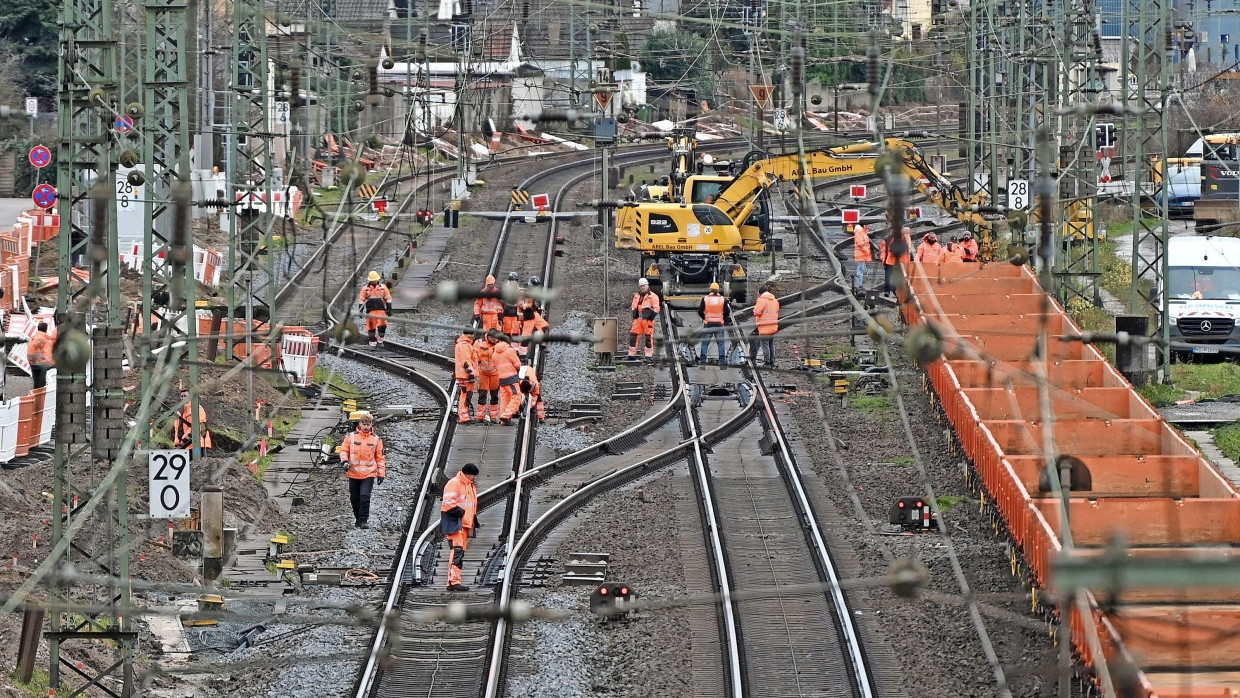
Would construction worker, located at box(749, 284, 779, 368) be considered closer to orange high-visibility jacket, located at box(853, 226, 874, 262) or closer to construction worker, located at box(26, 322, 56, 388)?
orange high-visibility jacket, located at box(853, 226, 874, 262)

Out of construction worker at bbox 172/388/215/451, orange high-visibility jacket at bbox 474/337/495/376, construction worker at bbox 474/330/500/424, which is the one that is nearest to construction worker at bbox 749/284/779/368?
construction worker at bbox 474/330/500/424

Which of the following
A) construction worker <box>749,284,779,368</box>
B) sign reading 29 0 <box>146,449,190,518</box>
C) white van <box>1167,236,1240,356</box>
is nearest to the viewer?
sign reading 29 0 <box>146,449,190,518</box>

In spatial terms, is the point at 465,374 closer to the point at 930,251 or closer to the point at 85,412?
the point at 85,412

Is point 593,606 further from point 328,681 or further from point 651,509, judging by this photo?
point 651,509

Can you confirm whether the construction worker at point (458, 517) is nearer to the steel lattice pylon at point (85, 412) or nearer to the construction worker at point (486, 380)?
the steel lattice pylon at point (85, 412)

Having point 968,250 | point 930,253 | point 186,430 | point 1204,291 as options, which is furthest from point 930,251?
point 186,430

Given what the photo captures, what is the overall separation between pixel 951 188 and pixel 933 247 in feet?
16.0

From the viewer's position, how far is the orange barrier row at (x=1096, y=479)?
11742 mm

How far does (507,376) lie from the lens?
22.7 metres

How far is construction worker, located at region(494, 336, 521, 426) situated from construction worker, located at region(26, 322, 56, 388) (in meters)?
5.44

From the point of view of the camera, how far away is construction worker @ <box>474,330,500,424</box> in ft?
73.1

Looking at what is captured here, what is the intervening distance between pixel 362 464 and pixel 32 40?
43487 millimetres

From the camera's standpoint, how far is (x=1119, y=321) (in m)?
24.6

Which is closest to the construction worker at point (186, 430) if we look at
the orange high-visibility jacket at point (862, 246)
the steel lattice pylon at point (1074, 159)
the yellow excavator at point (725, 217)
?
the yellow excavator at point (725, 217)
